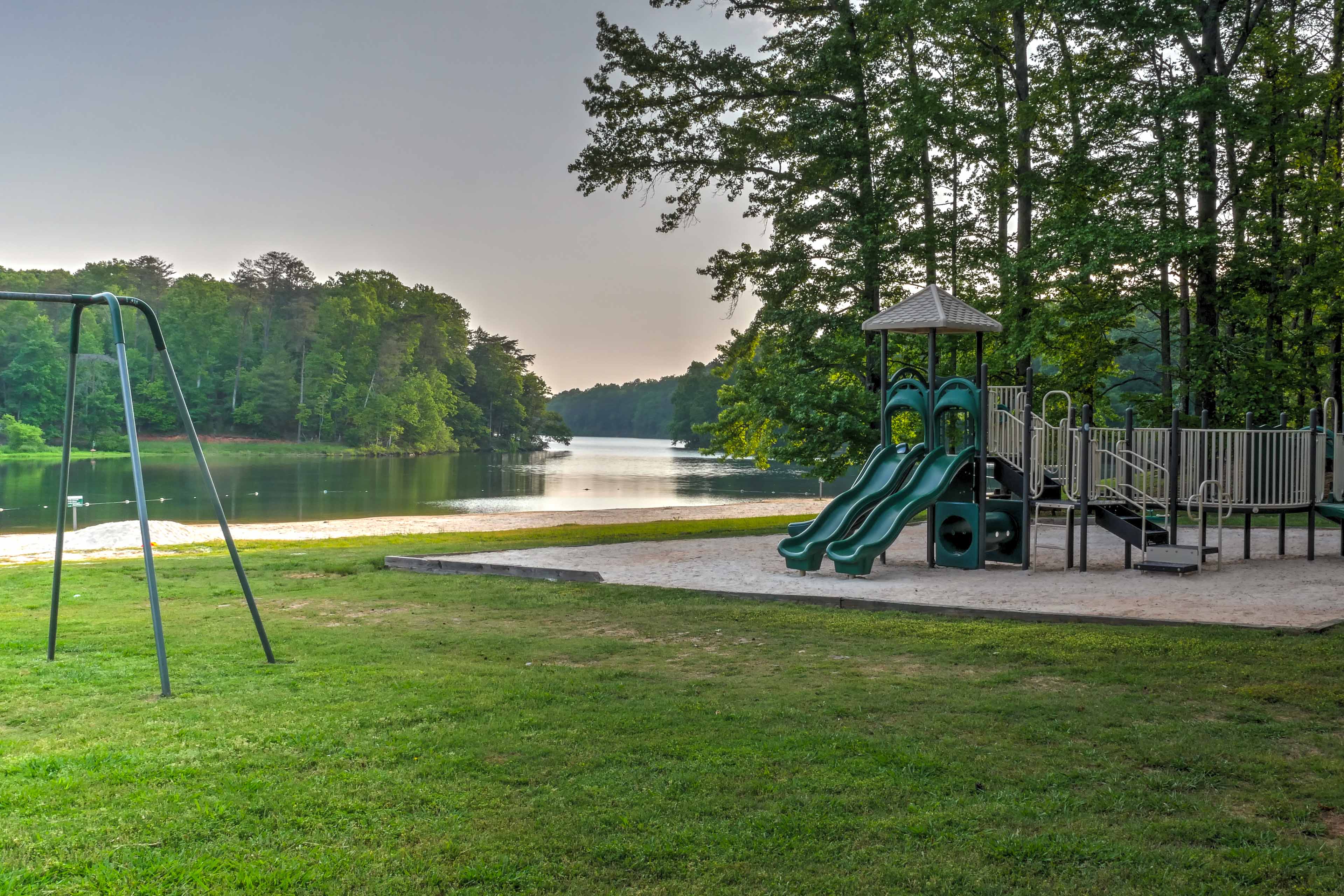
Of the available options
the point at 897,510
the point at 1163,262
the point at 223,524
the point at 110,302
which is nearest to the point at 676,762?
the point at 223,524

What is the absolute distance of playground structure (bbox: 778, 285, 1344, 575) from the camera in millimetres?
12789

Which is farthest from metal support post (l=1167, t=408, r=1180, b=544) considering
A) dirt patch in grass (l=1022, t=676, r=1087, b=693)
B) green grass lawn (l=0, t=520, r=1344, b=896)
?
dirt patch in grass (l=1022, t=676, r=1087, b=693)

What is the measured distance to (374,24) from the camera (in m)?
34.3

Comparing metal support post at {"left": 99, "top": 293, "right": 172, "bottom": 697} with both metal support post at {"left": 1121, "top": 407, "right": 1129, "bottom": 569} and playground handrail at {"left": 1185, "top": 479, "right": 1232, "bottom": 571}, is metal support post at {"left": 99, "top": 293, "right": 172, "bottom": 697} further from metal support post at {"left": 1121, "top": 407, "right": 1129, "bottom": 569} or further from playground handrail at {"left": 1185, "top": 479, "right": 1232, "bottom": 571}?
playground handrail at {"left": 1185, "top": 479, "right": 1232, "bottom": 571}

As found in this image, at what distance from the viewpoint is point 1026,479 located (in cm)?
1322

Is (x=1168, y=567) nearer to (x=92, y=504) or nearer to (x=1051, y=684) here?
(x=1051, y=684)

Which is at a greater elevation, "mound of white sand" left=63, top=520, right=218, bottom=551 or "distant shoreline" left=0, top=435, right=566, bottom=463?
"distant shoreline" left=0, top=435, right=566, bottom=463

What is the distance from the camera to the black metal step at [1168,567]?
12125 mm

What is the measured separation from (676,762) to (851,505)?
29.9ft

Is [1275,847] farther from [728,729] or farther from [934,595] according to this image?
[934,595]

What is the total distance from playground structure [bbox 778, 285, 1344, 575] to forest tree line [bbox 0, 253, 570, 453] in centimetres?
7586

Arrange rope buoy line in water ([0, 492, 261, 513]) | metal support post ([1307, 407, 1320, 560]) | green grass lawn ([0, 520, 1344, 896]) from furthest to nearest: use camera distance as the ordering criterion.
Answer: rope buoy line in water ([0, 492, 261, 513]), metal support post ([1307, 407, 1320, 560]), green grass lawn ([0, 520, 1344, 896])

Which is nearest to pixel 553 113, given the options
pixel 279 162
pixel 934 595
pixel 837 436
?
pixel 279 162

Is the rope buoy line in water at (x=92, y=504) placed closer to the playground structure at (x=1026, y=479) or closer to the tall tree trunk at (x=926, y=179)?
the tall tree trunk at (x=926, y=179)
